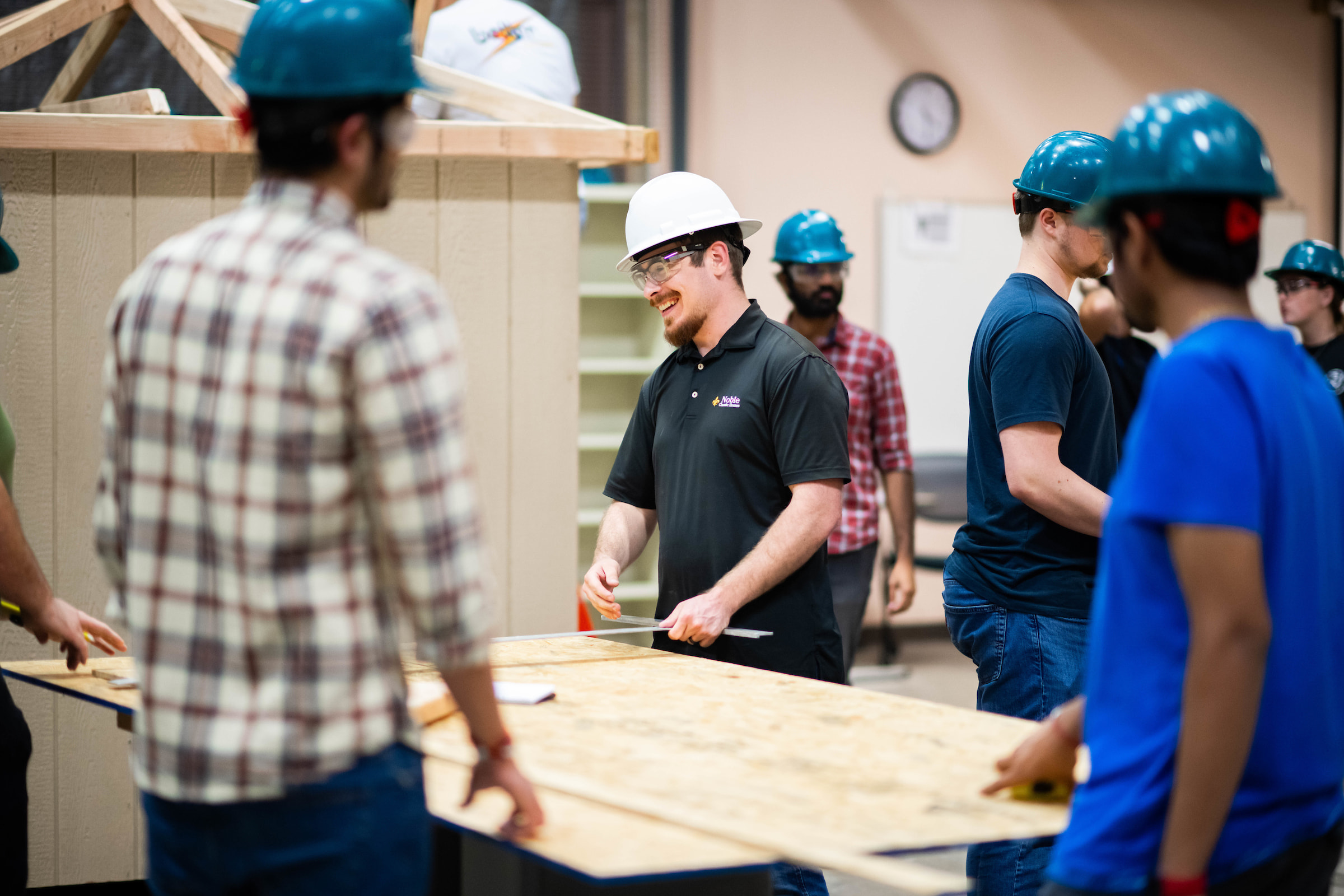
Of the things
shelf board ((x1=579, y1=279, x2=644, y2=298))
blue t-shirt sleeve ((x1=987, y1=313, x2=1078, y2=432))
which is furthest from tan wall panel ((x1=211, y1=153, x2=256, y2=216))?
blue t-shirt sleeve ((x1=987, y1=313, x2=1078, y2=432))

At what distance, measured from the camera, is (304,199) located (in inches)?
49.9

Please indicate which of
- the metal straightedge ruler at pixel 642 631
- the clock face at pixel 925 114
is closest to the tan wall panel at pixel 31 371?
the metal straightedge ruler at pixel 642 631

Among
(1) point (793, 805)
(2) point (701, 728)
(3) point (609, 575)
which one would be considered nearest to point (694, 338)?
(3) point (609, 575)

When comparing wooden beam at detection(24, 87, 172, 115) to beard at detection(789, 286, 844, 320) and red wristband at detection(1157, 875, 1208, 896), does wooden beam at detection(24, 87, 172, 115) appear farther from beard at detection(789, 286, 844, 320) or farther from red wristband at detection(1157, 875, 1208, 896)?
red wristband at detection(1157, 875, 1208, 896)

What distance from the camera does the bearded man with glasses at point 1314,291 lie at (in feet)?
16.8

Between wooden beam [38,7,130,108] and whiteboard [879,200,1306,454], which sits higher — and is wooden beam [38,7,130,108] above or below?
above

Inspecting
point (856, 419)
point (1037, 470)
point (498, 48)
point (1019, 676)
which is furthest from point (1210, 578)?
point (498, 48)

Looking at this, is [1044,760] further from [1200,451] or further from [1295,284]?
[1295,284]

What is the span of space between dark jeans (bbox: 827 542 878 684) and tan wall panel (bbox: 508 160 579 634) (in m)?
1.07

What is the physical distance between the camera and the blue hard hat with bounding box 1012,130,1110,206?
251 cm

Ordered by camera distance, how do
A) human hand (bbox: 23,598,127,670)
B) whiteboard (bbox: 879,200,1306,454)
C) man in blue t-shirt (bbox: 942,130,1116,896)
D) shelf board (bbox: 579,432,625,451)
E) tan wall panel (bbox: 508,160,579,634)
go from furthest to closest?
whiteboard (bbox: 879,200,1306,454)
shelf board (bbox: 579,432,625,451)
tan wall panel (bbox: 508,160,579,634)
man in blue t-shirt (bbox: 942,130,1116,896)
human hand (bbox: 23,598,127,670)

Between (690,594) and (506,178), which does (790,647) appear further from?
(506,178)

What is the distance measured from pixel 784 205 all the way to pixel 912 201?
0.78 metres

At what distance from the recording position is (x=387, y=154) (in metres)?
1.31
